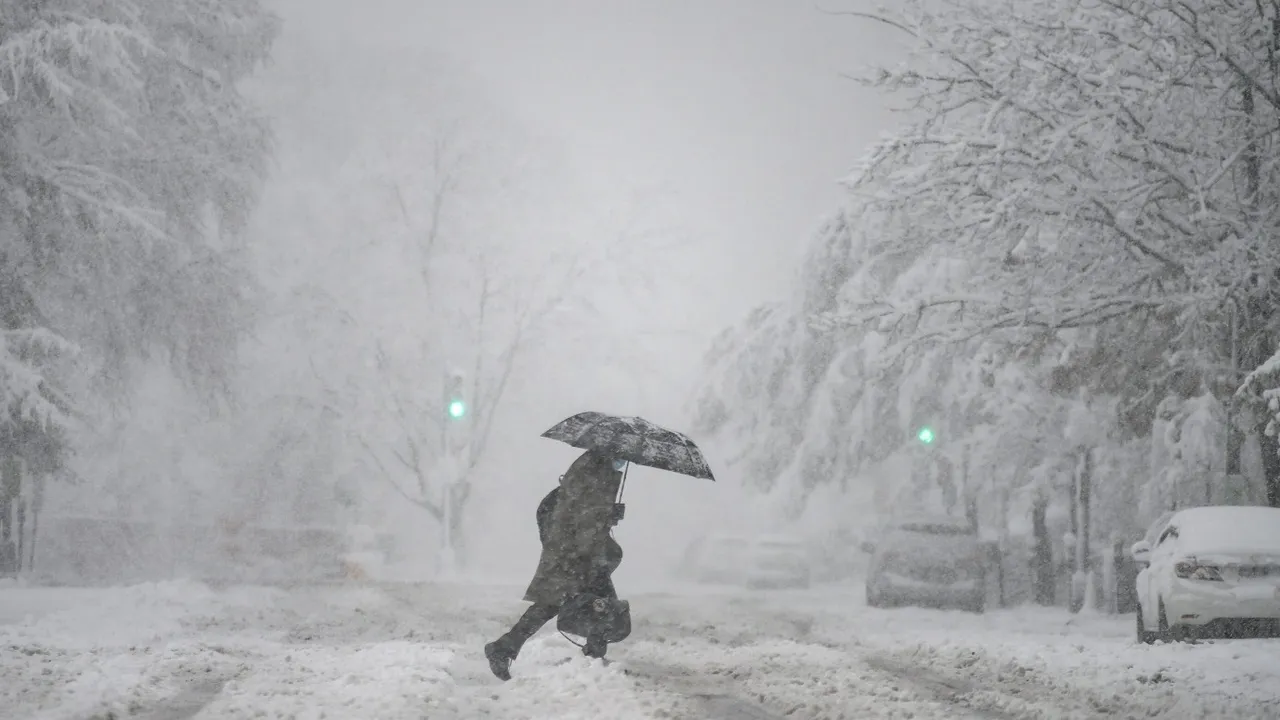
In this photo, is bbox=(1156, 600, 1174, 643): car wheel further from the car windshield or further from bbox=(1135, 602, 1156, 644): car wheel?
the car windshield

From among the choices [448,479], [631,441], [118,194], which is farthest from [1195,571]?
[448,479]

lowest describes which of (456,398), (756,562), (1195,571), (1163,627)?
(1163,627)

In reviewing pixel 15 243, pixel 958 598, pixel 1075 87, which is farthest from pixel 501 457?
pixel 1075 87

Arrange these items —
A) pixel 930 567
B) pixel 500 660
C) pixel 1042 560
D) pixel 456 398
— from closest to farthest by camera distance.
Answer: pixel 500 660
pixel 930 567
pixel 1042 560
pixel 456 398

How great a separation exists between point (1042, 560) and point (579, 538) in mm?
17264

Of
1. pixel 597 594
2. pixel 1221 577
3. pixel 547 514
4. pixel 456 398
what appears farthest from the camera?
pixel 456 398

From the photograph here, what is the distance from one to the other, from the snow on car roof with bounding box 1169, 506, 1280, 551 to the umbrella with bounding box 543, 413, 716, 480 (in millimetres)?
5686

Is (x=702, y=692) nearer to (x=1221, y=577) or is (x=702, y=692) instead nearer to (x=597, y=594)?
(x=597, y=594)

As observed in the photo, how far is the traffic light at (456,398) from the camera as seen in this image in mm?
26609

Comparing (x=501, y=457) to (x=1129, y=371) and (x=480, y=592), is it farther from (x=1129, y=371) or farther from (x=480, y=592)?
(x=1129, y=371)

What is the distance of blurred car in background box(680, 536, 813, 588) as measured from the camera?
1112 inches

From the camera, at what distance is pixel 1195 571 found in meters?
12.3

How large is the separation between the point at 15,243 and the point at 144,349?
9.35 ft

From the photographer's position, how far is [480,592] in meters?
22.0
